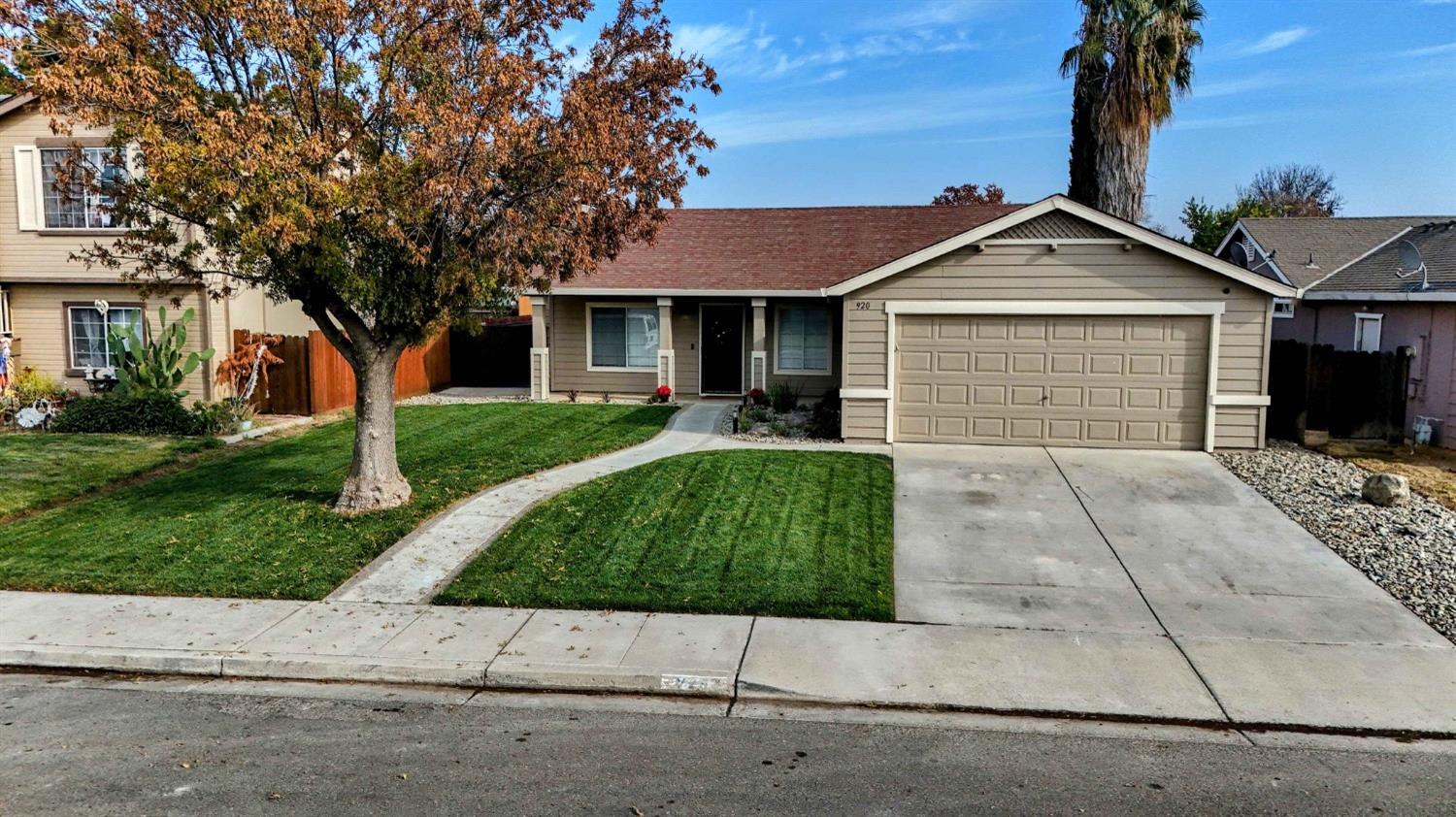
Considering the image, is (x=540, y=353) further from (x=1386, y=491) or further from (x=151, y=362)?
(x=1386, y=491)

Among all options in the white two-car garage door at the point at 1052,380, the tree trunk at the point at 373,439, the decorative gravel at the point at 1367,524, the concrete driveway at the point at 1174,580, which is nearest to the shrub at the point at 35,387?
the tree trunk at the point at 373,439

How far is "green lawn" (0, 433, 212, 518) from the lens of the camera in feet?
39.6

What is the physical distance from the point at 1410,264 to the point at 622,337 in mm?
14975

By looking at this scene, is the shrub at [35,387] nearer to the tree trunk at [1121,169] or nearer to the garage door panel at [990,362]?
Result: the garage door panel at [990,362]

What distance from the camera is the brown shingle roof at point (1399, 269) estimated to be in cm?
1659

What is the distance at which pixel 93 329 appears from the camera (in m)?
18.5

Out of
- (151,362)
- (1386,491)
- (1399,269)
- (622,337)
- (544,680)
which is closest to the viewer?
(544,680)

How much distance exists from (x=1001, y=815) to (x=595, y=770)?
220 centimetres

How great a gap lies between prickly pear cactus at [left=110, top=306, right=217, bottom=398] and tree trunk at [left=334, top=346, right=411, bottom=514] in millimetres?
7522

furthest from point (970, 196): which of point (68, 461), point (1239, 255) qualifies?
point (68, 461)

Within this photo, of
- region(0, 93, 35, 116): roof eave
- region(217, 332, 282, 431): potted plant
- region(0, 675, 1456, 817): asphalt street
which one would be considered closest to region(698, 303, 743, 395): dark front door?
region(217, 332, 282, 431): potted plant

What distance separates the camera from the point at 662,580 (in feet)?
28.7

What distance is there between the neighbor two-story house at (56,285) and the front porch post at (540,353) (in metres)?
5.23

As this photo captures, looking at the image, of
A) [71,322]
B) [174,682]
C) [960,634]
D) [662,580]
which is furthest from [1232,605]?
[71,322]
